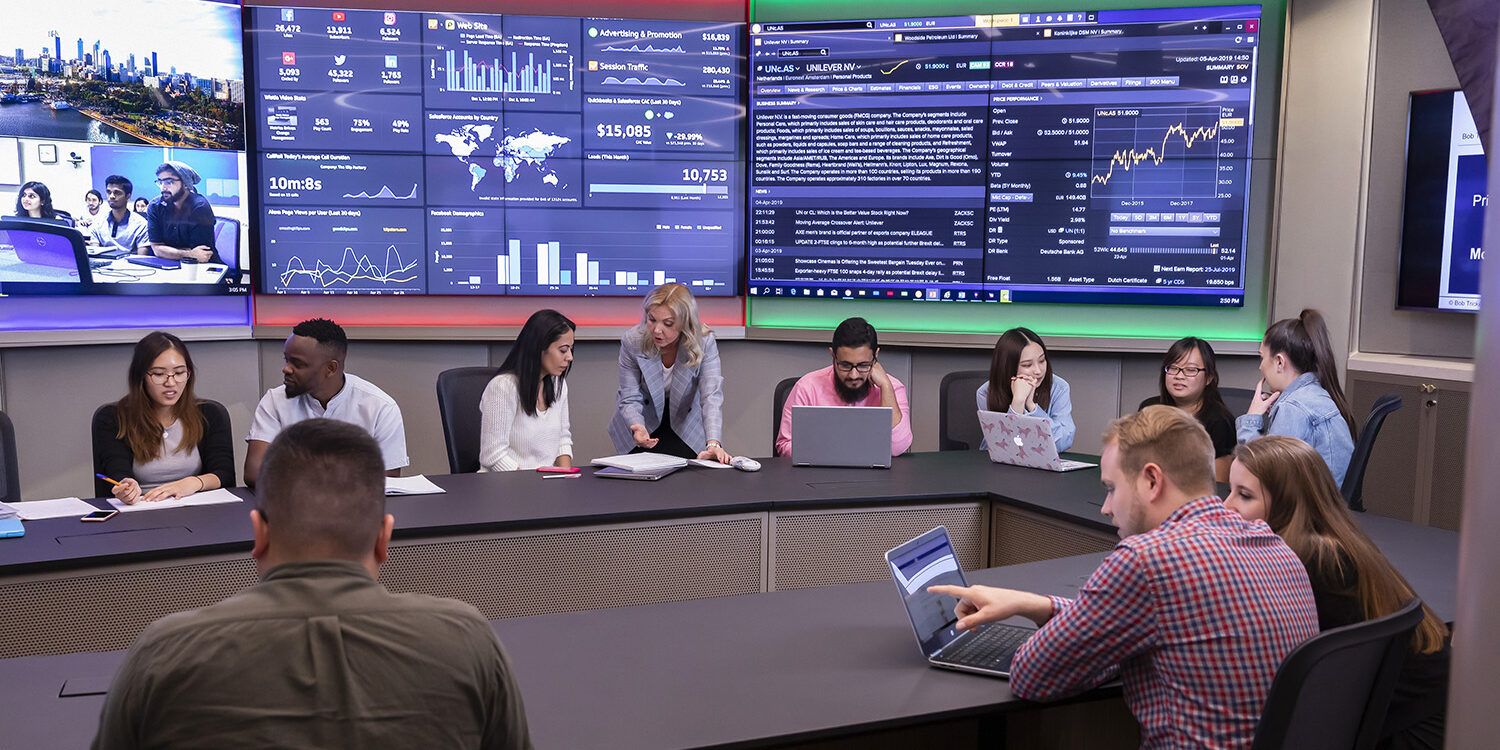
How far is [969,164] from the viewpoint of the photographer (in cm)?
562

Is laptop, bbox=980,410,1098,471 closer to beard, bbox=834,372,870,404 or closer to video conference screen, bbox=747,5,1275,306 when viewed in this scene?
beard, bbox=834,372,870,404

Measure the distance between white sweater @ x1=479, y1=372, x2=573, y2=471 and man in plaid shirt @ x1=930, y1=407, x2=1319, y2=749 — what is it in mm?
2551

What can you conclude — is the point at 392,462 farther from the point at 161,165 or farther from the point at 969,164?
the point at 969,164

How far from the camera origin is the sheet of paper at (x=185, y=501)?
3230 millimetres

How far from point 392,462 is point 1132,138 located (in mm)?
3660

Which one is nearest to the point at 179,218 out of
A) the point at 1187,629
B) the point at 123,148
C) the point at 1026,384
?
the point at 123,148

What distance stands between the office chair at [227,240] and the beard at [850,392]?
9.33 feet

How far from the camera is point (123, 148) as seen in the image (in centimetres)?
501

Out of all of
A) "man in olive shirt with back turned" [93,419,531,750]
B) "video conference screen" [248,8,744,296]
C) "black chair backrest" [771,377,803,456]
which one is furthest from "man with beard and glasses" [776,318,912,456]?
"man in olive shirt with back turned" [93,419,531,750]

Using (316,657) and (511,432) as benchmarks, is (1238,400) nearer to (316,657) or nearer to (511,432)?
(511,432)

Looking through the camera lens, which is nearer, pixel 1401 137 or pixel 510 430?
pixel 510 430

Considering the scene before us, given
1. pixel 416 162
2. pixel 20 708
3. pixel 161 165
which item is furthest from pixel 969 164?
pixel 20 708

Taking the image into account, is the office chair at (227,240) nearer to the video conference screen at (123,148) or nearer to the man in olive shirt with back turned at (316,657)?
the video conference screen at (123,148)

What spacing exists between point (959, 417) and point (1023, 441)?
0.82 m
